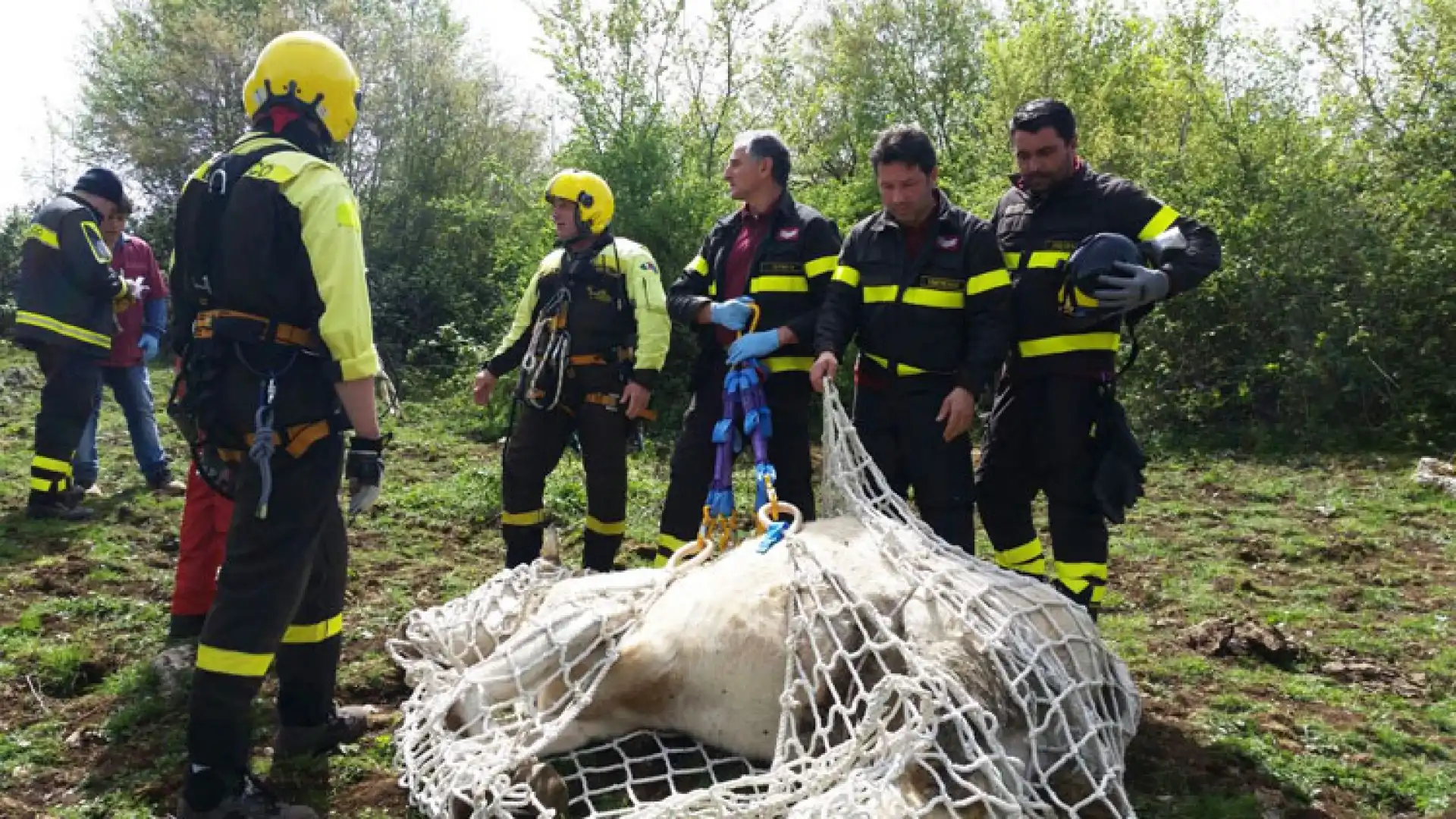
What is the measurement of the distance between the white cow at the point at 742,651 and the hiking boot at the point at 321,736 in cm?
53

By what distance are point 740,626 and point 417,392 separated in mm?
11957

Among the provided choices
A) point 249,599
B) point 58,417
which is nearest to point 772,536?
point 249,599

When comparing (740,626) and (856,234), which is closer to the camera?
(740,626)

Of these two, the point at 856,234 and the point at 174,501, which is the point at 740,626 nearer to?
the point at 856,234

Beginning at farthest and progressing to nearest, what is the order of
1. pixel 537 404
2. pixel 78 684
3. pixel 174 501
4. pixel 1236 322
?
1. pixel 1236 322
2. pixel 174 501
3. pixel 537 404
4. pixel 78 684

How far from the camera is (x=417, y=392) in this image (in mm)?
13969

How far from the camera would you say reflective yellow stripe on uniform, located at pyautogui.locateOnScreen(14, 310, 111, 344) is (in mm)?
6305

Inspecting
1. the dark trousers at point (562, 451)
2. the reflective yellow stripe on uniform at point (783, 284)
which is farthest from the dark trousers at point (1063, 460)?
the dark trousers at point (562, 451)

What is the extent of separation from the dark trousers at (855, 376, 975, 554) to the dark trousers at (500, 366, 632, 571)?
1488 millimetres

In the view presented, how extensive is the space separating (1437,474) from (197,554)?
29.6 feet

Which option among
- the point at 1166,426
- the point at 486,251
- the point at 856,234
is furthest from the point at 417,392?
the point at 856,234

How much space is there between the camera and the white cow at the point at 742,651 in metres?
2.69

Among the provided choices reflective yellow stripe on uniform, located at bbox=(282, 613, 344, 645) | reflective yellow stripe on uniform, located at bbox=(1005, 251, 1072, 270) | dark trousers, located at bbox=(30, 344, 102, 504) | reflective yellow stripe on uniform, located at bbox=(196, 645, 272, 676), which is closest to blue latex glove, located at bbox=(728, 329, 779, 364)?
reflective yellow stripe on uniform, located at bbox=(1005, 251, 1072, 270)

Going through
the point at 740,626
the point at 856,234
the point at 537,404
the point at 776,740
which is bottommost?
the point at 776,740
